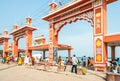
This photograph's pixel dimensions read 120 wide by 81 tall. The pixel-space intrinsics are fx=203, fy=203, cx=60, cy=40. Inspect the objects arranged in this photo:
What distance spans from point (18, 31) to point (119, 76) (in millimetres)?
26966

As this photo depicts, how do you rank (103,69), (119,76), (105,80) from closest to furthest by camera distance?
(119,76) → (105,80) → (103,69)

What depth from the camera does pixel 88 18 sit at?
19.3m

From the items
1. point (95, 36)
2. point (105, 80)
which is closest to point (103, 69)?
point (95, 36)

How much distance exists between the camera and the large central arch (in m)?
17.2

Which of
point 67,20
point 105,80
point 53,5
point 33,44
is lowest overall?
point 105,80

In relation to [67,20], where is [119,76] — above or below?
below

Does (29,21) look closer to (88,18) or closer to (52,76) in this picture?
(88,18)

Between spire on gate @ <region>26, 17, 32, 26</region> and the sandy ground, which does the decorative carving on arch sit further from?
spire on gate @ <region>26, 17, 32, 26</region>

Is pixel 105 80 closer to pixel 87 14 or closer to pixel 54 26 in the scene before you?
pixel 87 14

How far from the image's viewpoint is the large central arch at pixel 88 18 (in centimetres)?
1722

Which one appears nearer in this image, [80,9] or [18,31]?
[80,9]

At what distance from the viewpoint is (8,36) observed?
4281cm

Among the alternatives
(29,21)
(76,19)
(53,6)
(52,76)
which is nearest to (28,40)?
(29,21)

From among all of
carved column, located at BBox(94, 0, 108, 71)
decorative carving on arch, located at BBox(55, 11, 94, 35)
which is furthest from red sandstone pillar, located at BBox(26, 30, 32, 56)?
carved column, located at BBox(94, 0, 108, 71)
